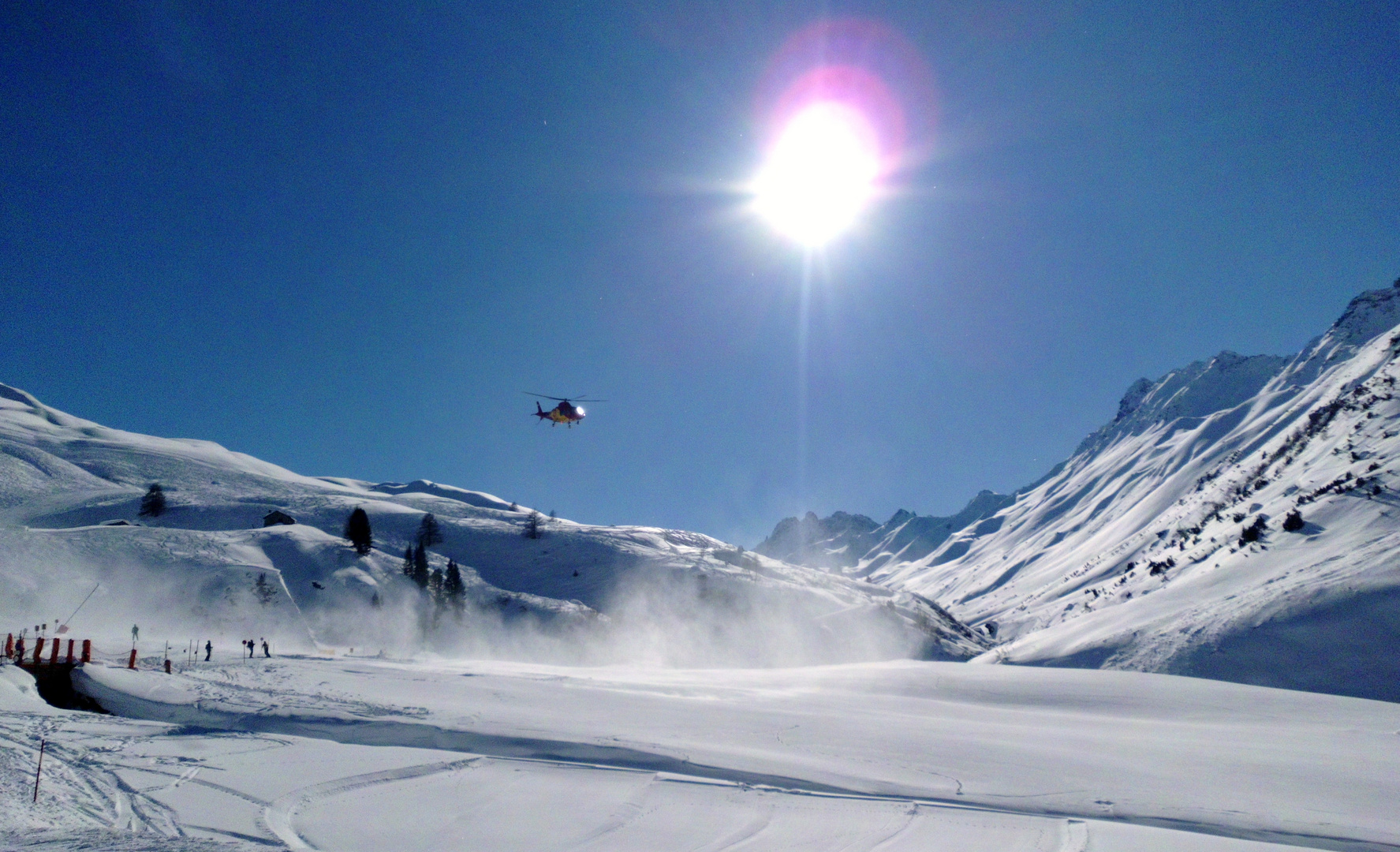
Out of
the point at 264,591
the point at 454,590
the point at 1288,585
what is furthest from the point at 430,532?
the point at 1288,585

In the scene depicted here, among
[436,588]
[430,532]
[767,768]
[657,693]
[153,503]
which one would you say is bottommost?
[657,693]

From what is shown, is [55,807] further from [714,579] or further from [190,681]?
[714,579]

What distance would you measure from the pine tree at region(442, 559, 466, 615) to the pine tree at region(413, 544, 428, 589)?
1.87 m

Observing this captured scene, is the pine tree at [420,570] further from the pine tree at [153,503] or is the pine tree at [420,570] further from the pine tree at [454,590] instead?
the pine tree at [153,503]

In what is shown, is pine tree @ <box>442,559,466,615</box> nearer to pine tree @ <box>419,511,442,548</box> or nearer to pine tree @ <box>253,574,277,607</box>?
pine tree @ <box>253,574,277,607</box>

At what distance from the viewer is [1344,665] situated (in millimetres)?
33625

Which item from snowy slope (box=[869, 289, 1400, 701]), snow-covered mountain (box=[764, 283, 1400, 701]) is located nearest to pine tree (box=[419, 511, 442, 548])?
snow-covered mountain (box=[764, 283, 1400, 701])

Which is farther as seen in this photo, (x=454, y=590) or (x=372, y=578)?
(x=454, y=590)

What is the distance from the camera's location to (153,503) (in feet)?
253

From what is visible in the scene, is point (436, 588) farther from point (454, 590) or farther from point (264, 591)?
point (264, 591)

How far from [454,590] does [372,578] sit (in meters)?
7.59

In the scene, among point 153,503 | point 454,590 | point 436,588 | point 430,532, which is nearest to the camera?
point 454,590

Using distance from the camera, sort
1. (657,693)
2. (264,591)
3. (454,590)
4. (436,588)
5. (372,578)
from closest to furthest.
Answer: (657,693), (264,591), (372,578), (454,590), (436,588)

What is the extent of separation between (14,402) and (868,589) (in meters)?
222
